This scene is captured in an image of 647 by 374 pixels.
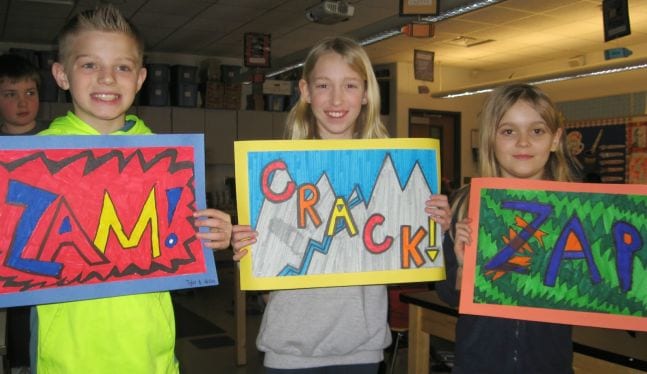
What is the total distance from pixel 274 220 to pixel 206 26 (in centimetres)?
667

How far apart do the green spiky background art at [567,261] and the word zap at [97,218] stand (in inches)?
30.9

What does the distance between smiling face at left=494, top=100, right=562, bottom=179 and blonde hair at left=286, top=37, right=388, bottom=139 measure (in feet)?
1.17

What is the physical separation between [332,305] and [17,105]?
1850 millimetres

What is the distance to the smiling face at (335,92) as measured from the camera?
1.56 m

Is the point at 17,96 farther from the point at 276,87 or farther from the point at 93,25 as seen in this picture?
the point at 276,87

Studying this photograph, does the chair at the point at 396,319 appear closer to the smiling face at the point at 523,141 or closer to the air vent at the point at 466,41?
the smiling face at the point at 523,141

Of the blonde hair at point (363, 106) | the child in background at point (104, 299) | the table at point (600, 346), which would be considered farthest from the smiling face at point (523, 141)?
the child in background at point (104, 299)

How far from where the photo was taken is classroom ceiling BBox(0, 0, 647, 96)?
6371 mm

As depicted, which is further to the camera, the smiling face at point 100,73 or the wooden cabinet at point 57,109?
the wooden cabinet at point 57,109

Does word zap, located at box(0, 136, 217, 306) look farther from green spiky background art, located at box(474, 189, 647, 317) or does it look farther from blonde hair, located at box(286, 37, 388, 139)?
green spiky background art, located at box(474, 189, 647, 317)

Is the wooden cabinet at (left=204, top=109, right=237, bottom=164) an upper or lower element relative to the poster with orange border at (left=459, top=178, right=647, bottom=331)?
upper

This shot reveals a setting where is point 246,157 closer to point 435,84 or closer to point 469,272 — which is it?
point 469,272

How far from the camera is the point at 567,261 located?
1469mm

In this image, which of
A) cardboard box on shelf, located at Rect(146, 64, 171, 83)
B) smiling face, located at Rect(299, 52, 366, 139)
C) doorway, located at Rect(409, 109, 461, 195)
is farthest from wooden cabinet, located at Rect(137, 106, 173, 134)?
smiling face, located at Rect(299, 52, 366, 139)
